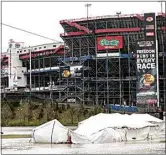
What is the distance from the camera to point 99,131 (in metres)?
30.7

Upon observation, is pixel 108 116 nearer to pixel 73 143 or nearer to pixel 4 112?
pixel 73 143

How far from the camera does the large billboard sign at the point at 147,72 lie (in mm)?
80000

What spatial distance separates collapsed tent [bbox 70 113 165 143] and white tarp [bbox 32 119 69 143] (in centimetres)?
70

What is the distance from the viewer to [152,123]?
35.8 m

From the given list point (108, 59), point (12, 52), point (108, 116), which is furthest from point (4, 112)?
point (12, 52)

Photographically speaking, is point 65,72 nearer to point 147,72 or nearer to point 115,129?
point 147,72

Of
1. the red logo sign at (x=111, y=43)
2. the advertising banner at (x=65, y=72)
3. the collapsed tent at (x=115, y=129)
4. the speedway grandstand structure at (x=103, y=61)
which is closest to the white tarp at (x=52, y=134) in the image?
the collapsed tent at (x=115, y=129)

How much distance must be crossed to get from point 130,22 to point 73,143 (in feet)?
210

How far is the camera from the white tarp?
30734mm

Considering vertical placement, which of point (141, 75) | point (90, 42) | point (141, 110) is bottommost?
point (141, 110)

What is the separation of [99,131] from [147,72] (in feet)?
168

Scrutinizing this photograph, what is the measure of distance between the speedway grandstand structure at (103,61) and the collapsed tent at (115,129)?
51.5 m

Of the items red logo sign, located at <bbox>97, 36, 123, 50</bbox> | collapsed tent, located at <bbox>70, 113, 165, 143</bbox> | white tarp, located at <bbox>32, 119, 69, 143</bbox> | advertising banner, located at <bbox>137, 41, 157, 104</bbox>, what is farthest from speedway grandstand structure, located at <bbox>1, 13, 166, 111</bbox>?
white tarp, located at <bbox>32, 119, 69, 143</bbox>

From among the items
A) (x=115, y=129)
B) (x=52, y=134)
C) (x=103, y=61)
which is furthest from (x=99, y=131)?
(x=103, y=61)
